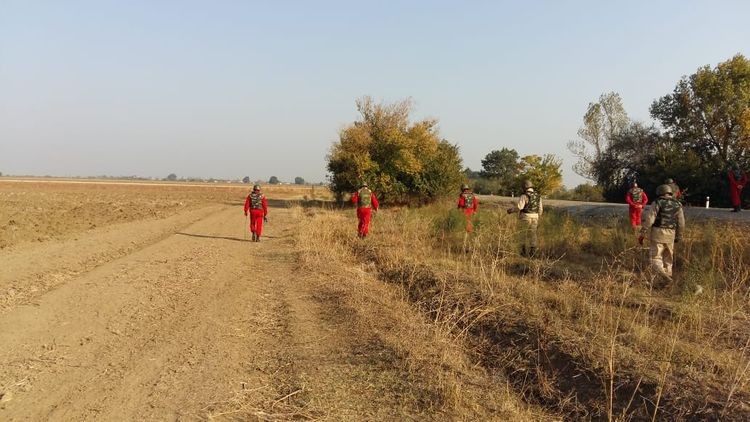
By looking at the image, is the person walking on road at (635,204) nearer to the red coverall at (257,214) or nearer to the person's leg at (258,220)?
the red coverall at (257,214)

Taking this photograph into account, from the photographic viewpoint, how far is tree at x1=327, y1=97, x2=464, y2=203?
30.1m

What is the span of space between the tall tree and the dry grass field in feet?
85.3

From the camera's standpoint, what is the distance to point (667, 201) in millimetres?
9359

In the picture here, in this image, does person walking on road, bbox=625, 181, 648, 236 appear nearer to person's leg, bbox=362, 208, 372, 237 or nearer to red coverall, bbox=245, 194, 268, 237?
person's leg, bbox=362, 208, 372, 237

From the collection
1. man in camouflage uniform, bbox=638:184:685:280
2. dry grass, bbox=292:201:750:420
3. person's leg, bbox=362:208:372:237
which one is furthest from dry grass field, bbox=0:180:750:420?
person's leg, bbox=362:208:372:237

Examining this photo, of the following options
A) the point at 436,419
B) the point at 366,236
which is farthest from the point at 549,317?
the point at 366,236

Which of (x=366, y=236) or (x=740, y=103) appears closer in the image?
(x=366, y=236)

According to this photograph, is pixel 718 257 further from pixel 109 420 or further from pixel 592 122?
pixel 592 122

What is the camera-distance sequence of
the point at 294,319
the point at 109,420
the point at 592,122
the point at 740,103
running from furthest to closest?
1. the point at 592,122
2. the point at 740,103
3. the point at 294,319
4. the point at 109,420

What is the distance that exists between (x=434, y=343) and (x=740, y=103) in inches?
1393

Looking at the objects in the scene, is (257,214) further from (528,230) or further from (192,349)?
(192,349)

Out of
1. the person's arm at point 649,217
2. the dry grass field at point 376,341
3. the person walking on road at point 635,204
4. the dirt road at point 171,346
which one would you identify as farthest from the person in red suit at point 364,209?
the person's arm at point 649,217

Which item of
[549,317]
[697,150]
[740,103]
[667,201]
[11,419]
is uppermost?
[740,103]

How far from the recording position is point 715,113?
111 ft
